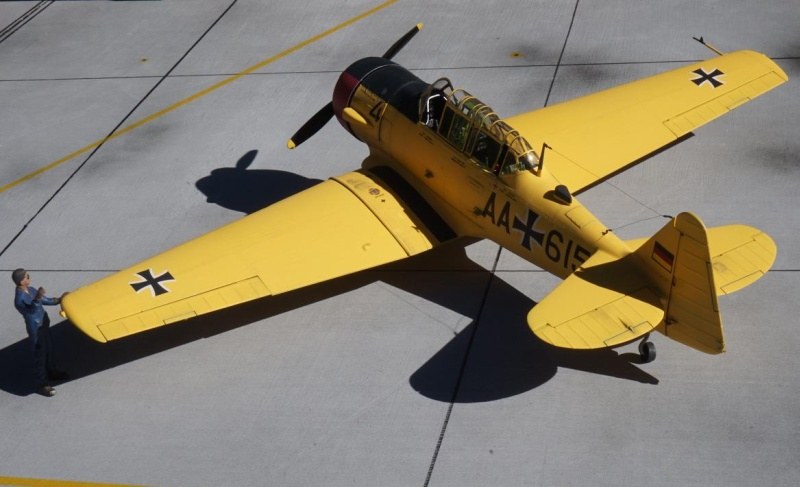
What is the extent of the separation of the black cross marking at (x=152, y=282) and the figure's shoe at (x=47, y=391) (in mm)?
1659

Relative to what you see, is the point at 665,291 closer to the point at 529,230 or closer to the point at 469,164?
the point at 529,230

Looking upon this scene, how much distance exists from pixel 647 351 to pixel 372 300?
372cm

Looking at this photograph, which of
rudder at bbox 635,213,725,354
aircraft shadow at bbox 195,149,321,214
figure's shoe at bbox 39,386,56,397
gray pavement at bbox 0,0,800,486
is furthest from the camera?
aircraft shadow at bbox 195,149,321,214

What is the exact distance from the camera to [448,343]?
12.4 m

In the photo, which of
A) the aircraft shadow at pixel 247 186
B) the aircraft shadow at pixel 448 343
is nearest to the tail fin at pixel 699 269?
the aircraft shadow at pixel 448 343

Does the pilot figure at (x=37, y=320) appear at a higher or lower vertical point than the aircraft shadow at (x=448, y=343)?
higher

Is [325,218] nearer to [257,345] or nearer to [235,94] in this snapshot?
[257,345]

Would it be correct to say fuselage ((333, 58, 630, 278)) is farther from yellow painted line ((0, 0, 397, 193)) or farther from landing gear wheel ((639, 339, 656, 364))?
yellow painted line ((0, 0, 397, 193))

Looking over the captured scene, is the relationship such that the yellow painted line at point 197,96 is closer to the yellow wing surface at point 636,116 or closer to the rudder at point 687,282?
the yellow wing surface at point 636,116

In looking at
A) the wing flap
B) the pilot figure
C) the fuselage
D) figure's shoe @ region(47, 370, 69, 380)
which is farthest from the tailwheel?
figure's shoe @ region(47, 370, 69, 380)

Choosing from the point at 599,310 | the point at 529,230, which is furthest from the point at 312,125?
the point at 599,310

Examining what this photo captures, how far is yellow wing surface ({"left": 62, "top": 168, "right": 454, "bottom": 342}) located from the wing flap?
2.83 metres

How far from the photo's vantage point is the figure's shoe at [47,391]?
1227 centimetres

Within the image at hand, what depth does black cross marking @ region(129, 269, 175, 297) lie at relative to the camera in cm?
1204
